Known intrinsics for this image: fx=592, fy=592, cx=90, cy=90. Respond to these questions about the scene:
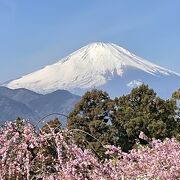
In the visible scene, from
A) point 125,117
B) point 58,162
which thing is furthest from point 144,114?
point 58,162


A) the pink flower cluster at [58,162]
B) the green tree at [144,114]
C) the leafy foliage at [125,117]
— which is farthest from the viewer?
the leafy foliage at [125,117]

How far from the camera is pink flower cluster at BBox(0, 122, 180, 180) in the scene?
335 inches

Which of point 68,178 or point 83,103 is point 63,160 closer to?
point 68,178

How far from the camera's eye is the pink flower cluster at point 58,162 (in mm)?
8516

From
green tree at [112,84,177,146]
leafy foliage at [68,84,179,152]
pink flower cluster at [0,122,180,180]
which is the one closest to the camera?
pink flower cluster at [0,122,180,180]

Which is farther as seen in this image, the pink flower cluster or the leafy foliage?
the leafy foliage

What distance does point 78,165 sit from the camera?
8594mm

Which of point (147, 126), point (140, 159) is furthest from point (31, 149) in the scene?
point (147, 126)

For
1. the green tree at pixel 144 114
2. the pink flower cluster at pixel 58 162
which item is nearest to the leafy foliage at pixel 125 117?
the green tree at pixel 144 114

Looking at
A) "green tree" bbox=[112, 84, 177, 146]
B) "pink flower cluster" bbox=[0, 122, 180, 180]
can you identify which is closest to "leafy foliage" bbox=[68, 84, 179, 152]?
"green tree" bbox=[112, 84, 177, 146]

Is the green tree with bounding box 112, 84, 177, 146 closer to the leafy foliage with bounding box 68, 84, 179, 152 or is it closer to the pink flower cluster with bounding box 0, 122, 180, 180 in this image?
the leafy foliage with bounding box 68, 84, 179, 152

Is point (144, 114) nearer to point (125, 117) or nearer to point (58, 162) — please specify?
point (125, 117)

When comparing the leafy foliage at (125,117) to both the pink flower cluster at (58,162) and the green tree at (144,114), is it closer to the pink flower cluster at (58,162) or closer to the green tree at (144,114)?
the green tree at (144,114)

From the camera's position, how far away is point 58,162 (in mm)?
8828
